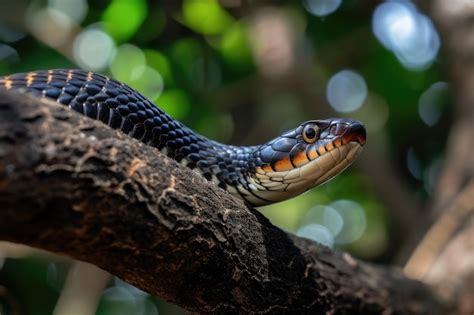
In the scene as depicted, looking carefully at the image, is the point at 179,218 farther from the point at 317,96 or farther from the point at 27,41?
the point at 27,41

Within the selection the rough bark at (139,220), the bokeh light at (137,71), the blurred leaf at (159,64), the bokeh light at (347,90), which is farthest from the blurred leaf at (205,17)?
the rough bark at (139,220)

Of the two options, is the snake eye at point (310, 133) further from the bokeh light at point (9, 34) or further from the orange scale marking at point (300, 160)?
the bokeh light at point (9, 34)

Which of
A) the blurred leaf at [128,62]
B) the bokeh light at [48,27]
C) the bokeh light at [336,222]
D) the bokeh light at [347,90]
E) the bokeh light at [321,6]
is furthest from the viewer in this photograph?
the bokeh light at [336,222]

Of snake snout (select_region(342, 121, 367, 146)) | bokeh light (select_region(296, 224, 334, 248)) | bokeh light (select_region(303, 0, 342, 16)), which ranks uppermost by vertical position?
bokeh light (select_region(303, 0, 342, 16))

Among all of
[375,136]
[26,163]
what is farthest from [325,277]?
[375,136]

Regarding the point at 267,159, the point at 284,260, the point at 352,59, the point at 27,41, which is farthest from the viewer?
the point at 352,59

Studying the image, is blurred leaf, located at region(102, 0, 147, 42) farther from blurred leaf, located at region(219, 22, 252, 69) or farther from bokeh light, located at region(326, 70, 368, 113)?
bokeh light, located at region(326, 70, 368, 113)

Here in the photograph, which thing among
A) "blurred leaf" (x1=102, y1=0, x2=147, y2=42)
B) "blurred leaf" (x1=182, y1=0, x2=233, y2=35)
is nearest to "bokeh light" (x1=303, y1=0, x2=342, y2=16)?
"blurred leaf" (x1=182, y1=0, x2=233, y2=35)
